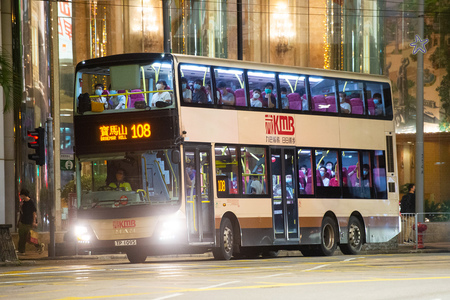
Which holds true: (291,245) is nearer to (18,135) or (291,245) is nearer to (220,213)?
(220,213)

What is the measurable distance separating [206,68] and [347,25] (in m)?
17.5

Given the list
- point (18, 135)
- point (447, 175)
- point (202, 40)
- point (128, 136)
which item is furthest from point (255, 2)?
point (128, 136)

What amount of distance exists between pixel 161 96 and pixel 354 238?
7562mm

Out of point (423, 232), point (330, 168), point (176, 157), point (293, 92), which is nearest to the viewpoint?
point (176, 157)

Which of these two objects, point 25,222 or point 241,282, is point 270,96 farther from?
point 241,282

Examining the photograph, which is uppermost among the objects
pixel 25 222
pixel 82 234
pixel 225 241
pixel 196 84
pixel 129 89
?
pixel 196 84

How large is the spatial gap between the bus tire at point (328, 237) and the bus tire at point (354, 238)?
653 mm

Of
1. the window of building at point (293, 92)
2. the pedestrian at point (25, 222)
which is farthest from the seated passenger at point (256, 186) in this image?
the pedestrian at point (25, 222)

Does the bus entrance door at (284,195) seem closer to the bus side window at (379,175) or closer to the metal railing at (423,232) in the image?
the bus side window at (379,175)

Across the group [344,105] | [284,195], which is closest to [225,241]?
[284,195]

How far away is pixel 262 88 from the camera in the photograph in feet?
72.5

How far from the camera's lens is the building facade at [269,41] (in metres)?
31.9

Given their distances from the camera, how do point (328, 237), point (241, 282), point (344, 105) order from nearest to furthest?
1. point (241, 282)
2. point (328, 237)
3. point (344, 105)

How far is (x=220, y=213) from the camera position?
2067 centimetres
